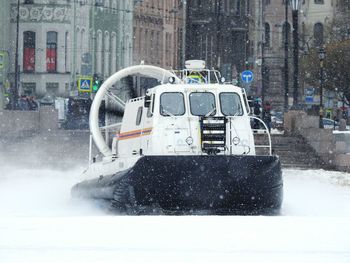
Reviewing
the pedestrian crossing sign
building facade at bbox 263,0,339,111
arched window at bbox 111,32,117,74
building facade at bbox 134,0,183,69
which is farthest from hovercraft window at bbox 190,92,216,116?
building facade at bbox 263,0,339,111

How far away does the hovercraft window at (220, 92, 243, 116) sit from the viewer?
2773 centimetres

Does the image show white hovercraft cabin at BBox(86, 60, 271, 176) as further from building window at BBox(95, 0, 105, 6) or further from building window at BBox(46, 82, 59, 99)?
building window at BBox(95, 0, 105, 6)

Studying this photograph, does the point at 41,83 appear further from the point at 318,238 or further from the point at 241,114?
the point at 318,238

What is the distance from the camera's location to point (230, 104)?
2783 centimetres

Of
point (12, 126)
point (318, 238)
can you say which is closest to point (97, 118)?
point (318, 238)

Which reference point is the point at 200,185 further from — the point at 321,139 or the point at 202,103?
the point at 321,139

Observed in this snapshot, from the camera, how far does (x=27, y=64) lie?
87.0m

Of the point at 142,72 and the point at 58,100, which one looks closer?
the point at 142,72

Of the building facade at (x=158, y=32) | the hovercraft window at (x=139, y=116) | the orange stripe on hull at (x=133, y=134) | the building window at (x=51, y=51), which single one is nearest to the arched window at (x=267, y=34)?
the building facade at (x=158, y=32)

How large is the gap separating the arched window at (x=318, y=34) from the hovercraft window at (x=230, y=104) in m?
82.6

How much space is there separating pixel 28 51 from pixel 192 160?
2447 inches

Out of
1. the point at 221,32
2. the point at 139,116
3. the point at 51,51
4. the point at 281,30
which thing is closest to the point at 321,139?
the point at 139,116

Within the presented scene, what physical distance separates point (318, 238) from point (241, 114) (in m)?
11.2

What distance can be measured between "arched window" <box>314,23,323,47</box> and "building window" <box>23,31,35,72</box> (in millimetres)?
28969
